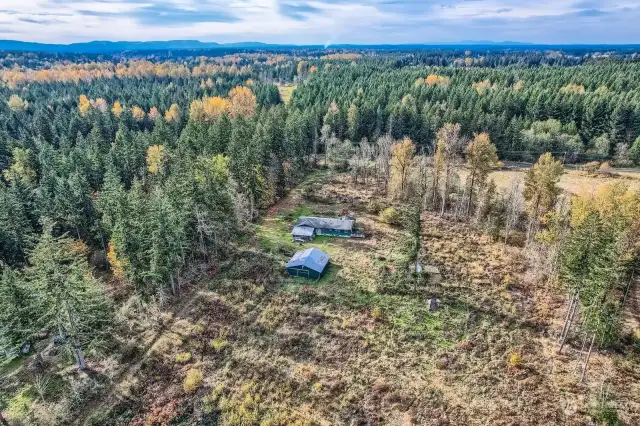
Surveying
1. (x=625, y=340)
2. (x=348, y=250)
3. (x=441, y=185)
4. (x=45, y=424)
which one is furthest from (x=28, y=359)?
(x=441, y=185)

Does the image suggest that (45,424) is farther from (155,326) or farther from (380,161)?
(380,161)

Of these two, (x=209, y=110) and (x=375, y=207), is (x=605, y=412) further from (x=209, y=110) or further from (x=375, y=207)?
(x=209, y=110)

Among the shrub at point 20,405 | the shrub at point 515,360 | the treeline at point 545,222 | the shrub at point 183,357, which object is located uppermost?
the treeline at point 545,222

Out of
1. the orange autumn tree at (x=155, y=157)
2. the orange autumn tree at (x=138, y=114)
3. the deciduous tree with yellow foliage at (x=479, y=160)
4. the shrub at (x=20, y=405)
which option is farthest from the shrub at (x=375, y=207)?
the orange autumn tree at (x=138, y=114)

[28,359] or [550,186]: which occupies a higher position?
[550,186]

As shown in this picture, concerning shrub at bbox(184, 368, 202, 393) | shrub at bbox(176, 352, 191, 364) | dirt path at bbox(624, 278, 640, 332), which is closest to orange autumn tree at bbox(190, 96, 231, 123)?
shrub at bbox(176, 352, 191, 364)

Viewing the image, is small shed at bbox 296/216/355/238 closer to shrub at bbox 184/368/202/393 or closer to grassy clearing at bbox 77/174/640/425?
grassy clearing at bbox 77/174/640/425

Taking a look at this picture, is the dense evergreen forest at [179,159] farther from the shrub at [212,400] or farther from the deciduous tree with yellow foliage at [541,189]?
the shrub at [212,400]
